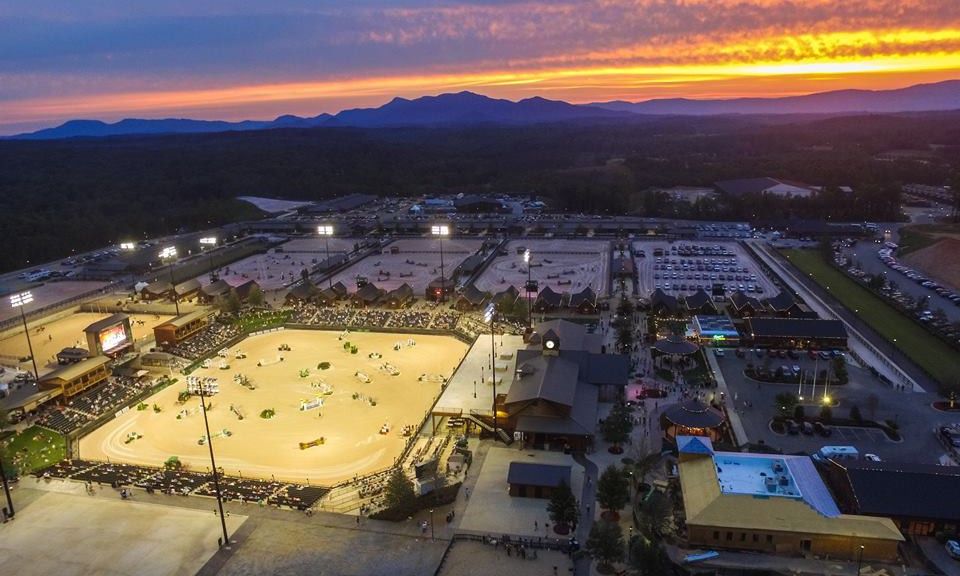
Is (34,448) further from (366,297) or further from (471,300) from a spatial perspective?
(471,300)

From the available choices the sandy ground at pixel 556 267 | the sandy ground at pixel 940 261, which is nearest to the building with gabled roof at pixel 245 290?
the sandy ground at pixel 556 267

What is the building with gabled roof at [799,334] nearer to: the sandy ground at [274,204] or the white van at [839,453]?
the white van at [839,453]

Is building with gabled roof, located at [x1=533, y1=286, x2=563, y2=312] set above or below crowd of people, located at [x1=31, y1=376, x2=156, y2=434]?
above

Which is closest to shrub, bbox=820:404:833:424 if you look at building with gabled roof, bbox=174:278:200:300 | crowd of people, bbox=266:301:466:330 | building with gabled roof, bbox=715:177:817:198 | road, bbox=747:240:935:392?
road, bbox=747:240:935:392

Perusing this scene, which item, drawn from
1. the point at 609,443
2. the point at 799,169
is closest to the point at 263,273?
the point at 609,443

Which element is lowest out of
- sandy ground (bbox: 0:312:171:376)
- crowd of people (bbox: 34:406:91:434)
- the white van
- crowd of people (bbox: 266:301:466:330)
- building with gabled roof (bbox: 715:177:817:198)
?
sandy ground (bbox: 0:312:171:376)

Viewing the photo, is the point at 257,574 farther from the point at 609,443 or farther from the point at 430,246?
the point at 430,246

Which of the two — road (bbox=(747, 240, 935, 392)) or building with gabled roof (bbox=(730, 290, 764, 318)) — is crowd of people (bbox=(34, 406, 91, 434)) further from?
road (bbox=(747, 240, 935, 392))
